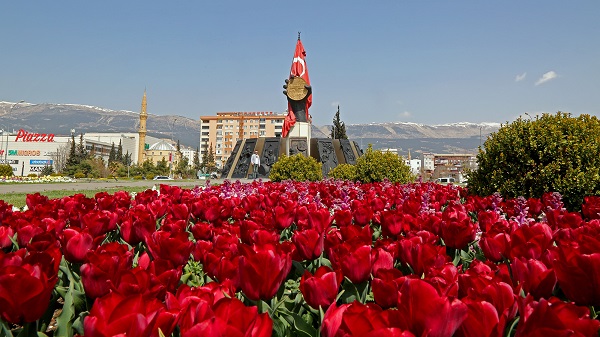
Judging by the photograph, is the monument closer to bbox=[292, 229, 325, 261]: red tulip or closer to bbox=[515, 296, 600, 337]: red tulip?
bbox=[292, 229, 325, 261]: red tulip

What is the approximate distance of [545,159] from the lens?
6.68 metres

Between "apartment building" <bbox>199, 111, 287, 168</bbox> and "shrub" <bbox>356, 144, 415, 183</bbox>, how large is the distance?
426 feet

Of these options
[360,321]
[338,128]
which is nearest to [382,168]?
[360,321]

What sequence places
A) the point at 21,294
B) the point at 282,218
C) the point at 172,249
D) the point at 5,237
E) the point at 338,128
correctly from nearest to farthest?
the point at 21,294 → the point at 172,249 → the point at 5,237 → the point at 282,218 → the point at 338,128

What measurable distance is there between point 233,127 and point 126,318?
489ft

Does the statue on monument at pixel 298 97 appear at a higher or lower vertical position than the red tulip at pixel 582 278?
higher

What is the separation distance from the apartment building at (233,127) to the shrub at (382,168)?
130m

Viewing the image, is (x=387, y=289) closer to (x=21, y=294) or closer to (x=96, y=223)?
(x=21, y=294)

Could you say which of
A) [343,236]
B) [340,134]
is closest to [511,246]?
[343,236]

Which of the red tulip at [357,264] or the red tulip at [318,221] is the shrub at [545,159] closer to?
the red tulip at [318,221]

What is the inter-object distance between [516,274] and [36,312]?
5.58 ft

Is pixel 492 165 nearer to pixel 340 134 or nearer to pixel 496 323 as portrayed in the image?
pixel 496 323

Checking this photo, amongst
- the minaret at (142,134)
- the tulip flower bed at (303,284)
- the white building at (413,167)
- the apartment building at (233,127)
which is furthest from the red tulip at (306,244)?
the apartment building at (233,127)

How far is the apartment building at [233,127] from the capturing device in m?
145
